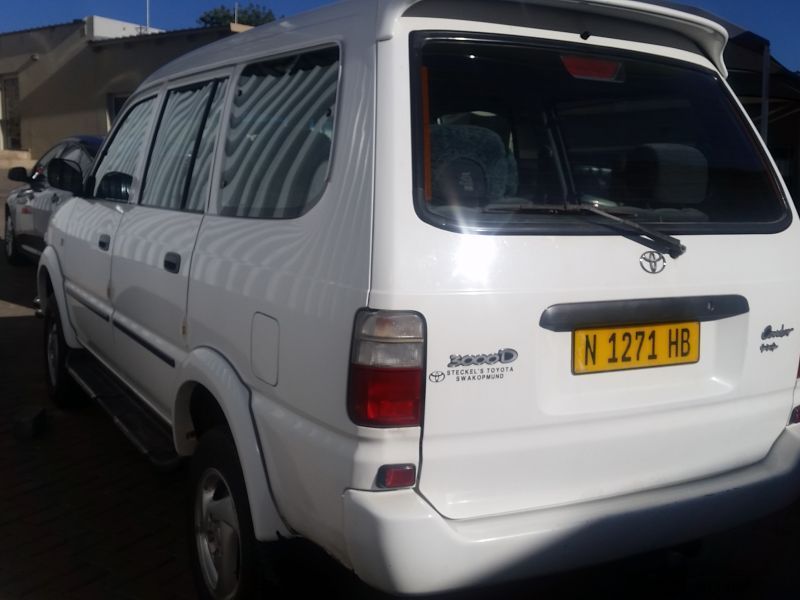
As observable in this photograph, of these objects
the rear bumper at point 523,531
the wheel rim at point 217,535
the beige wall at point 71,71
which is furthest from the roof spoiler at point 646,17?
the beige wall at point 71,71

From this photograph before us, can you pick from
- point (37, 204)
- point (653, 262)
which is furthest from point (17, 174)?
point (653, 262)

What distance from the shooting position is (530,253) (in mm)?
2289

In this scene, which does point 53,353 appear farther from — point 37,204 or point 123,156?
point 37,204

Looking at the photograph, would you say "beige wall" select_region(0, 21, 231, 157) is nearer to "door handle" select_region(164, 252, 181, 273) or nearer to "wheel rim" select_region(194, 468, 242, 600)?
"door handle" select_region(164, 252, 181, 273)

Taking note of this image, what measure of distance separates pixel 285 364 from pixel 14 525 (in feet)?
6.95

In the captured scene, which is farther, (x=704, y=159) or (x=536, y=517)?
(x=704, y=159)

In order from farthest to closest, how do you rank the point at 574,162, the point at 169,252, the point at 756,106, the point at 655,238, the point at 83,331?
the point at 756,106, the point at 83,331, the point at 169,252, the point at 574,162, the point at 655,238

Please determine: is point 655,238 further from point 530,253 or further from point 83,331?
point 83,331

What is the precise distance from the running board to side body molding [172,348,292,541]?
0.62 metres

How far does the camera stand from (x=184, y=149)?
3510 millimetres

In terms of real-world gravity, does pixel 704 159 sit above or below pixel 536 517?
above

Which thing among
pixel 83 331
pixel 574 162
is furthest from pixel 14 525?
pixel 574 162

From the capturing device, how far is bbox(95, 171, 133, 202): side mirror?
13.7ft

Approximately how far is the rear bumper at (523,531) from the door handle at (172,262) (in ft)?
4.55
